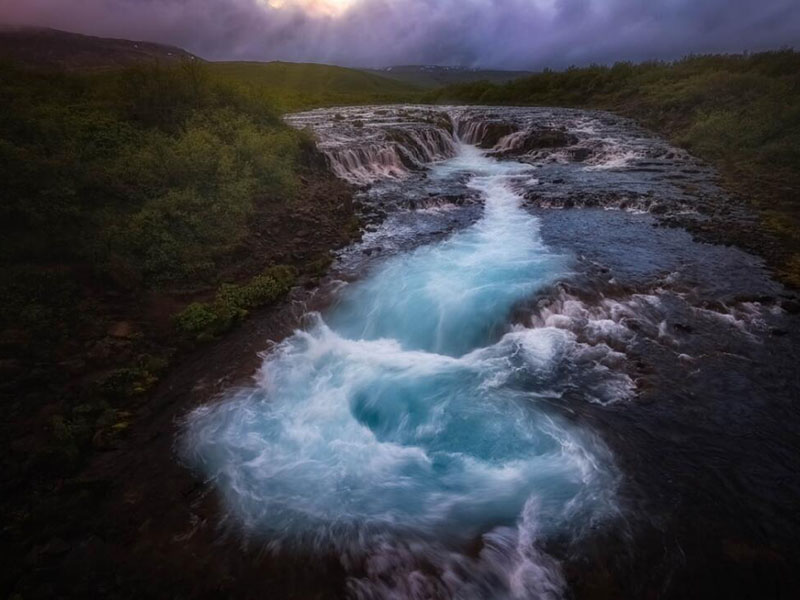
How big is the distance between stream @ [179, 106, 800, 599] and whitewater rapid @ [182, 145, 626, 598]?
4 cm

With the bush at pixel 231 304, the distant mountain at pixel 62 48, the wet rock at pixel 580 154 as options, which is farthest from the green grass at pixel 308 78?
the bush at pixel 231 304

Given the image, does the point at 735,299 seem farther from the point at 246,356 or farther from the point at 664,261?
the point at 246,356

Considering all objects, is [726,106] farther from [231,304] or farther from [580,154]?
[231,304]

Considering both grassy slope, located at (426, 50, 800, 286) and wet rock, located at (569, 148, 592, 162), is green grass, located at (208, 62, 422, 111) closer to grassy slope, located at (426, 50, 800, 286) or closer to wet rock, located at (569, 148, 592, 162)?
grassy slope, located at (426, 50, 800, 286)

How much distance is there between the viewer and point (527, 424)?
29.1 feet

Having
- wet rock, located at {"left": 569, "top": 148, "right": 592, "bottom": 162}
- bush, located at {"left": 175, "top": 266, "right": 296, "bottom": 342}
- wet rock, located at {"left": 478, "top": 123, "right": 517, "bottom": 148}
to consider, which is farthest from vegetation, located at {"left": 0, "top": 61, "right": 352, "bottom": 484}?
wet rock, located at {"left": 478, "top": 123, "right": 517, "bottom": 148}

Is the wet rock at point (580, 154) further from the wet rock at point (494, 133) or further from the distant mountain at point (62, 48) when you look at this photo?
the distant mountain at point (62, 48)

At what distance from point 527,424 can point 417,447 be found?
229 cm

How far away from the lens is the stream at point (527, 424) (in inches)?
254

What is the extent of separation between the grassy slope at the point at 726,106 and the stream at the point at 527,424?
5190 millimetres

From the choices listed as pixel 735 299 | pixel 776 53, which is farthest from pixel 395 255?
pixel 776 53

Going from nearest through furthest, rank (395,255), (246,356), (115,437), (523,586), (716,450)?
(523,586) < (716,450) < (115,437) < (246,356) < (395,255)

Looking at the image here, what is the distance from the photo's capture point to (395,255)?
54.9ft

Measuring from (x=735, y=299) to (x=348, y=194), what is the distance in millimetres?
16927
